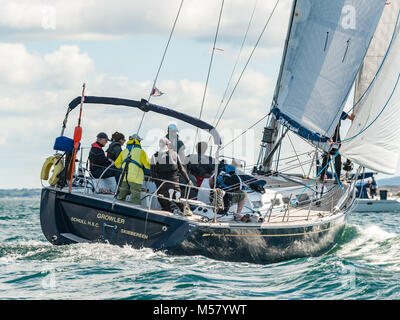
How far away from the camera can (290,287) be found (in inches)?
373

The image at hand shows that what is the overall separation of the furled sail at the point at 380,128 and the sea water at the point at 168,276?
2.63m

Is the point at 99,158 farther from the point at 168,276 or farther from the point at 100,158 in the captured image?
the point at 168,276

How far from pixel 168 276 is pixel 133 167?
2294 mm

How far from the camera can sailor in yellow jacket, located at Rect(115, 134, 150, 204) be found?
11.1 m

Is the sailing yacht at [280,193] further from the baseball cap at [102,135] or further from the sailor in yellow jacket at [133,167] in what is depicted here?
the baseball cap at [102,135]

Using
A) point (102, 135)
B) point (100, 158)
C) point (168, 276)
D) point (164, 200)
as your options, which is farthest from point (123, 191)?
point (168, 276)

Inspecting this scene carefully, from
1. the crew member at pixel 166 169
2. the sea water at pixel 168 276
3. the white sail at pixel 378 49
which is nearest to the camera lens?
the sea water at pixel 168 276

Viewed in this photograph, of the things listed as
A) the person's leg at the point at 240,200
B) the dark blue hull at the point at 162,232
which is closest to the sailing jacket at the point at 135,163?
the dark blue hull at the point at 162,232

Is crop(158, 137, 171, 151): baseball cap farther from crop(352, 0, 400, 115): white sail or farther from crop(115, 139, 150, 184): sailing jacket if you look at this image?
crop(352, 0, 400, 115): white sail

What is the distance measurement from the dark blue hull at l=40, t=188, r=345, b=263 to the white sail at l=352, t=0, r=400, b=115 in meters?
5.05

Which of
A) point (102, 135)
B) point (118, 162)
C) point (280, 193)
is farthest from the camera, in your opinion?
point (280, 193)

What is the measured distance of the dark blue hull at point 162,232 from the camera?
10.6 m

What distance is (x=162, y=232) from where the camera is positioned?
10.7m

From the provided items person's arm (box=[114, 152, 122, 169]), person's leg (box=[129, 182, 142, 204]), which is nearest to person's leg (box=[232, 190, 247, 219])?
person's leg (box=[129, 182, 142, 204])
